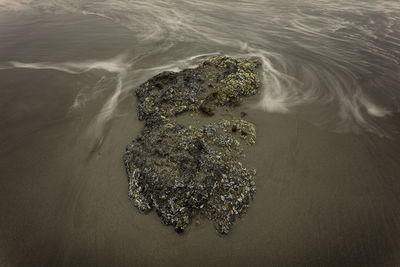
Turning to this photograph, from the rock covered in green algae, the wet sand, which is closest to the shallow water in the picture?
the wet sand

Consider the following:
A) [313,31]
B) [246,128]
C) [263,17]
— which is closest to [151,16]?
[263,17]

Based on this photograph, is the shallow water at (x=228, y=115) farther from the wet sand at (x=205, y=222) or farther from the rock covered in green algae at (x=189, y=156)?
the rock covered in green algae at (x=189, y=156)

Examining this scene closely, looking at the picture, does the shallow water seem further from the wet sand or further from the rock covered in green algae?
the rock covered in green algae

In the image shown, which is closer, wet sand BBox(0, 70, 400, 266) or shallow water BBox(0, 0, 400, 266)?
wet sand BBox(0, 70, 400, 266)

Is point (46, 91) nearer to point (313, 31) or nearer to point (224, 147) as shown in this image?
point (224, 147)

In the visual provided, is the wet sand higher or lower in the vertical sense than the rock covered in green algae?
lower

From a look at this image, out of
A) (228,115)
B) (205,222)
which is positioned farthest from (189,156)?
(228,115)
